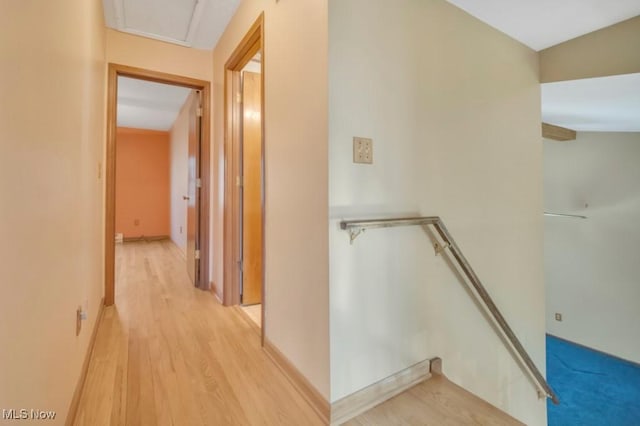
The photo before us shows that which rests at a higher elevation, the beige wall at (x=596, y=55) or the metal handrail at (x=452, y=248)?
the beige wall at (x=596, y=55)

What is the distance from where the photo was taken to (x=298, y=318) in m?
1.56

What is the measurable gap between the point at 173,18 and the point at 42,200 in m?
2.18

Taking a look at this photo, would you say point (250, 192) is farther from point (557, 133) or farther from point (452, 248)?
point (557, 133)

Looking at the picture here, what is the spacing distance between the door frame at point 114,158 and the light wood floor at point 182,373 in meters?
0.42

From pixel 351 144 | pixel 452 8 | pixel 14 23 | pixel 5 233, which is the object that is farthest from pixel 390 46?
pixel 5 233

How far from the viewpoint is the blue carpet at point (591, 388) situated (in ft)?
10.9

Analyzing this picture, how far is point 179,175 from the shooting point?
5438 mm

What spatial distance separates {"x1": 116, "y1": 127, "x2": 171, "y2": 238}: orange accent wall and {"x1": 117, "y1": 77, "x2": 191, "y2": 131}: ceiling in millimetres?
449

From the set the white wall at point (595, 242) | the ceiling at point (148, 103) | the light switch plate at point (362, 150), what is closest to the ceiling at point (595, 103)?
the white wall at point (595, 242)

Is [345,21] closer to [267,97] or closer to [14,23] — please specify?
[267,97]

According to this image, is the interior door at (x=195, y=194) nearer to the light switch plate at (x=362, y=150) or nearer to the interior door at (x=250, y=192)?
the interior door at (x=250, y=192)

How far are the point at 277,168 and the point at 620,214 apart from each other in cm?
488

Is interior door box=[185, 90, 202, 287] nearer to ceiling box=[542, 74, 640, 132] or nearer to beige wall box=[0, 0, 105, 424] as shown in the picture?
beige wall box=[0, 0, 105, 424]
